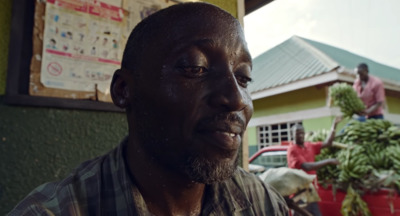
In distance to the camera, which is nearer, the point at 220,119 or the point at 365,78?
the point at 220,119

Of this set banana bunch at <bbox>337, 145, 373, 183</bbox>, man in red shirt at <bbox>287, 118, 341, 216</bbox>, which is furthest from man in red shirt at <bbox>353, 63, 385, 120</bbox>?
banana bunch at <bbox>337, 145, 373, 183</bbox>

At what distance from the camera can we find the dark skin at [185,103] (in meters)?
0.97

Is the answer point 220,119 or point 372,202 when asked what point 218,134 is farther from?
point 372,202

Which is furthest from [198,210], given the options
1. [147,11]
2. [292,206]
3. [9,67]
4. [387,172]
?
[387,172]

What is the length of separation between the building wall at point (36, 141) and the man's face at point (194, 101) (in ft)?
3.32

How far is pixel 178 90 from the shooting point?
3.28ft

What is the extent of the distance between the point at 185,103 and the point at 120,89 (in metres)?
0.36

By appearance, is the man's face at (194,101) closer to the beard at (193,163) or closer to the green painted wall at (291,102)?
the beard at (193,163)

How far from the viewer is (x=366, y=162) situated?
3869mm

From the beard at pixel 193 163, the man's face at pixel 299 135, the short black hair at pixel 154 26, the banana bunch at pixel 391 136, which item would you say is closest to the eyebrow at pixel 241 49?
the short black hair at pixel 154 26

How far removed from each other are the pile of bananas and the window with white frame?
678cm

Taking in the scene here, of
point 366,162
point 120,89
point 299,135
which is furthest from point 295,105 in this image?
point 120,89

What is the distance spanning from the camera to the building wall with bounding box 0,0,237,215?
172 centimetres

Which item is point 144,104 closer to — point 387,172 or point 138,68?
point 138,68
